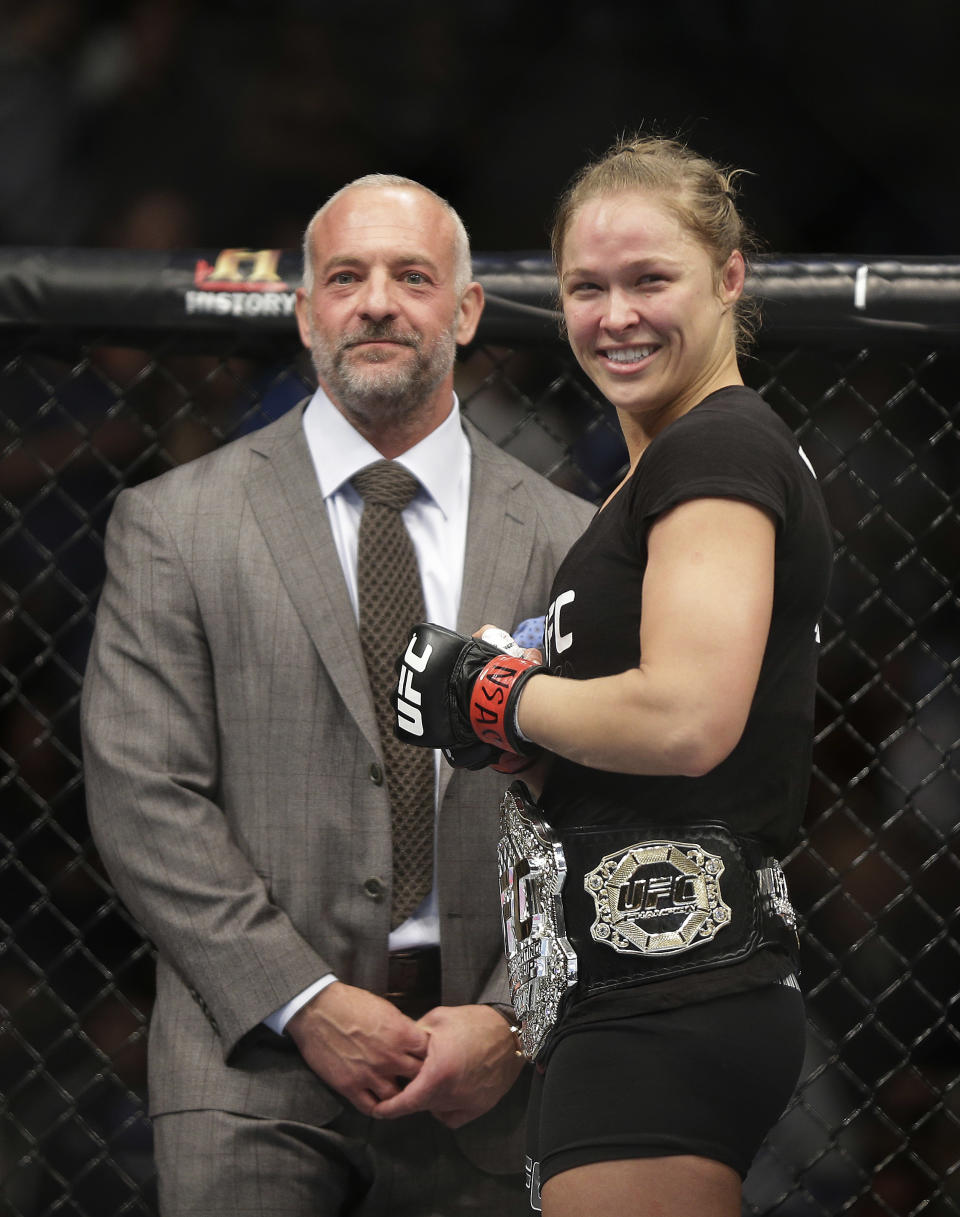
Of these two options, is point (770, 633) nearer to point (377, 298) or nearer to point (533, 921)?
point (533, 921)

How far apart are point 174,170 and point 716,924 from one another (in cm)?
182

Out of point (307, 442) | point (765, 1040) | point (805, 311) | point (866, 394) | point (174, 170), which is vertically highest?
point (174, 170)

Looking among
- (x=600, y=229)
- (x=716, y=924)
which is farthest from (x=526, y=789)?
(x=600, y=229)

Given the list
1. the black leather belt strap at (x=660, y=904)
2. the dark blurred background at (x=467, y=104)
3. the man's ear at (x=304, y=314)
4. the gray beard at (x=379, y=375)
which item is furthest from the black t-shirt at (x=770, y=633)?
the dark blurred background at (x=467, y=104)

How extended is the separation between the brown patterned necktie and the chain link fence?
11.8 inches

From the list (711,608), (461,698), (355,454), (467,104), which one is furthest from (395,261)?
(467,104)

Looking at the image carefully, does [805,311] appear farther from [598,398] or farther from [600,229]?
[600,229]

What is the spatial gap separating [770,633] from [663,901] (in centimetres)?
20

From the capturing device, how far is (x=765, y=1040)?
86 cm

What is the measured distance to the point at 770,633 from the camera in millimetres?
902

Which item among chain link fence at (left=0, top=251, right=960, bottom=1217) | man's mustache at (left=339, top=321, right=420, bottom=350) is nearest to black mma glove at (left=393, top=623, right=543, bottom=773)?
man's mustache at (left=339, top=321, right=420, bottom=350)

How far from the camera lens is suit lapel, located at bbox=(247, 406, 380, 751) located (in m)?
1.38

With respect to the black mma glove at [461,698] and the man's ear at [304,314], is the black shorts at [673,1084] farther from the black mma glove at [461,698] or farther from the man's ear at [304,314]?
the man's ear at [304,314]

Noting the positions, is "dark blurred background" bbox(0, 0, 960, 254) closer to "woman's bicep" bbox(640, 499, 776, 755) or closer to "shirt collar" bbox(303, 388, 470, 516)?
"shirt collar" bbox(303, 388, 470, 516)
